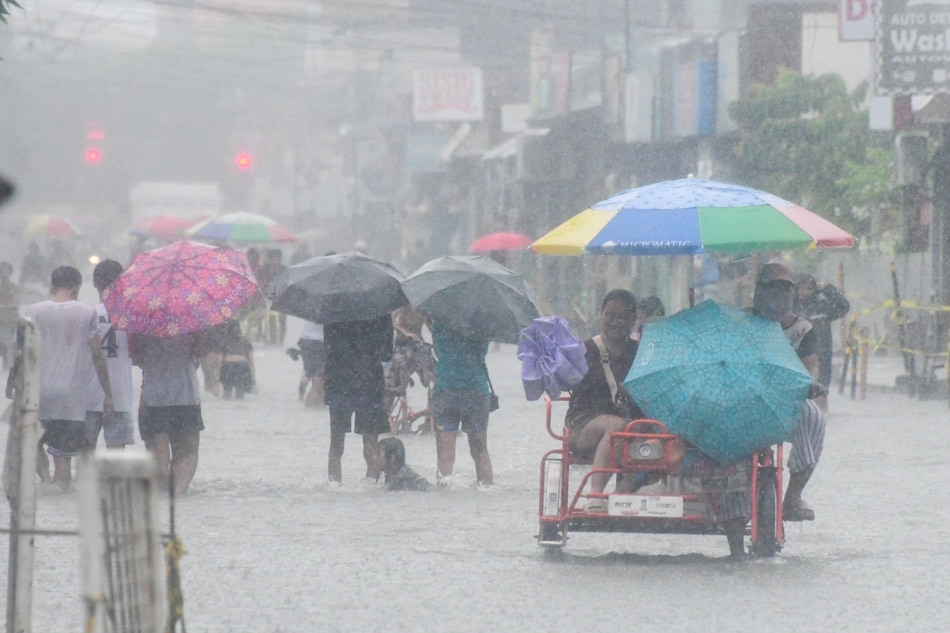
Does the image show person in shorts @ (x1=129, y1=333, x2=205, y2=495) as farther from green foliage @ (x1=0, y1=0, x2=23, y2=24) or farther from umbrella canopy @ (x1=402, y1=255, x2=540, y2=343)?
green foliage @ (x1=0, y1=0, x2=23, y2=24)

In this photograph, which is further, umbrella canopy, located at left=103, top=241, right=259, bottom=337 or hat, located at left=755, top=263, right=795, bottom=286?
Result: umbrella canopy, located at left=103, top=241, right=259, bottom=337

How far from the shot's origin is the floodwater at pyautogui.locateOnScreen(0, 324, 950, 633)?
7.03 m

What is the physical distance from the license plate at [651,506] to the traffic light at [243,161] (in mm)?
29900

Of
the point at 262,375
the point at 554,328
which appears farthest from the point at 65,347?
the point at 262,375

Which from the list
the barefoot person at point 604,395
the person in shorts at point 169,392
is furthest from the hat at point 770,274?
the person in shorts at point 169,392

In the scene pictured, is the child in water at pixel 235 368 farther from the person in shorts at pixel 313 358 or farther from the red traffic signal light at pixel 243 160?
the red traffic signal light at pixel 243 160

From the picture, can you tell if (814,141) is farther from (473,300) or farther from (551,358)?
(551,358)

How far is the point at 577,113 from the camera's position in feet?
120

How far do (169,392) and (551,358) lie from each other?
3.39m

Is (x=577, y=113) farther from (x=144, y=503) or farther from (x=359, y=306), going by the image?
(x=144, y=503)

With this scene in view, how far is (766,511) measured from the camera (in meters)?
8.34

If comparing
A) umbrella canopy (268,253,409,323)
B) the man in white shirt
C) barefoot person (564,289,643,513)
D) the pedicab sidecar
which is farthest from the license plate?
the man in white shirt

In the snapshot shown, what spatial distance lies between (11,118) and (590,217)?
223 feet

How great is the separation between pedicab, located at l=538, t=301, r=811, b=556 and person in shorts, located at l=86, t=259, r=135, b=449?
3.81 metres
